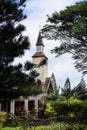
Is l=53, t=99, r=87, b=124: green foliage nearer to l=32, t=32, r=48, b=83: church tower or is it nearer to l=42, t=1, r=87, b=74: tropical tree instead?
l=42, t=1, r=87, b=74: tropical tree

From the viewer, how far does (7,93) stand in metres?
21.8

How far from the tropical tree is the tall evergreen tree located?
337cm

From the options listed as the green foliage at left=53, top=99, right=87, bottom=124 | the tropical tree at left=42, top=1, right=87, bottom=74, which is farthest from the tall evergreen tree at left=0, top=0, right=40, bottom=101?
the green foliage at left=53, top=99, right=87, bottom=124

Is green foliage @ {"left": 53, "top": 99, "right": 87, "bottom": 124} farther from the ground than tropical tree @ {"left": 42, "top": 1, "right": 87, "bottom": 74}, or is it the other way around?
tropical tree @ {"left": 42, "top": 1, "right": 87, "bottom": 74}

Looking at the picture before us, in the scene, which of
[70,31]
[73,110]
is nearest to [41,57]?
[70,31]

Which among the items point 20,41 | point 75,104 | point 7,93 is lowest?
point 75,104

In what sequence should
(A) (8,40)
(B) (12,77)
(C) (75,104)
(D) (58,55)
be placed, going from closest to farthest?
(C) (75,104) → (B) (12,77) → (A) (8,40) → (D) (58,55)

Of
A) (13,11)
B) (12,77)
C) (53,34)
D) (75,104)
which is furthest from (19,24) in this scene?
(75,104)

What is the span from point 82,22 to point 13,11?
373 cm

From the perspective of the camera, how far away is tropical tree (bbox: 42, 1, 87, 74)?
24719 mm

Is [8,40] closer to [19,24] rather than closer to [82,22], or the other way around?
[19,24]

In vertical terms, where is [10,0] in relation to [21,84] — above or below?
above

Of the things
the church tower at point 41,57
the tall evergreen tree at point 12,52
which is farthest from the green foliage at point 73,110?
the church tower at point 41,57

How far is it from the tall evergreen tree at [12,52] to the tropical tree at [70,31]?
337cm
